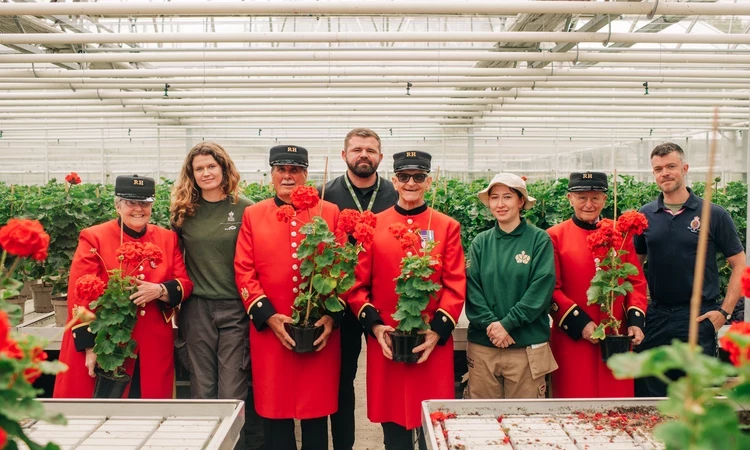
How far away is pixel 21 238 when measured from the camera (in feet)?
4.19

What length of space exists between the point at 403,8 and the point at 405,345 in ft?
9.44

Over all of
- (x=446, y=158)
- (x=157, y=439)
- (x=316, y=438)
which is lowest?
(x=316, y=438)

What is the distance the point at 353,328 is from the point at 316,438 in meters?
0.68

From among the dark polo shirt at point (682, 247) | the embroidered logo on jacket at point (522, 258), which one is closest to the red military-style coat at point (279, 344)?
the embroidered logo on jacket at point (522, 258)

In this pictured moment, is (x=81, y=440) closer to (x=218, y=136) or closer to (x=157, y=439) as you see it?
(x=157, y=439)

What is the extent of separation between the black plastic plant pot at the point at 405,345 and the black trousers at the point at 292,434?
851 mm

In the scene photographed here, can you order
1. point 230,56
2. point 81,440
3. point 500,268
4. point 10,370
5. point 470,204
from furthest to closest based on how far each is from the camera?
1. point 230,56
2. point 470,204
3. point 500,268
4. point 81,440
5. point 10,370

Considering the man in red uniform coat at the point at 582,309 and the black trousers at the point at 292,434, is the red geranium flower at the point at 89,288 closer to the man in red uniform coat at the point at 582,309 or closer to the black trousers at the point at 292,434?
the black trousers at the point at 292,434

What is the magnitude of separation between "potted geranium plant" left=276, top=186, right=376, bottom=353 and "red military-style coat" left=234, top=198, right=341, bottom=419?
0.28 metres

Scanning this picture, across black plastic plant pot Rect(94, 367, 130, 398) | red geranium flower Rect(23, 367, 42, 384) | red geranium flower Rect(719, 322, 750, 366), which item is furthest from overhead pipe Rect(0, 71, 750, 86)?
red geranium flower Rect(719, 322, 750, 366)

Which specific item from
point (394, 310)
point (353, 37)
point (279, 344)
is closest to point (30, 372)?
point (279, 344)

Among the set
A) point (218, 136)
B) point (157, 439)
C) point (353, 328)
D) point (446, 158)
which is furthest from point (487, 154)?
point (157, 439)

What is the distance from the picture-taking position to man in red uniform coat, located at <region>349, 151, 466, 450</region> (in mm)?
3033

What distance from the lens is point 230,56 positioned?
6.68 metres
